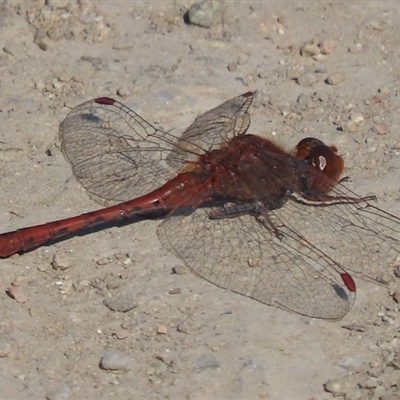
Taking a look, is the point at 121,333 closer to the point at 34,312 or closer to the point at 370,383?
the point at 34,312

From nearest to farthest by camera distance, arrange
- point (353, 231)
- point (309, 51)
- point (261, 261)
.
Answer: point (261, 261), point (353, 231), point (309, 51)

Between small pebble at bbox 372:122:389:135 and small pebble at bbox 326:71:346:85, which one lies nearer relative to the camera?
small pebble at bbox 372:122:389:135

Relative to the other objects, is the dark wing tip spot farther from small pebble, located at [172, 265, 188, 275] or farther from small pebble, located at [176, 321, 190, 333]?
small pebble, located at [176, 321, 190, 333]

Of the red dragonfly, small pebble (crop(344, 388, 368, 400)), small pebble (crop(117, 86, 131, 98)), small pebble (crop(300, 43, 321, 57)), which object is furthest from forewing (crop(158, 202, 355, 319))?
small pebble (crop(300, 43, 321, 57))

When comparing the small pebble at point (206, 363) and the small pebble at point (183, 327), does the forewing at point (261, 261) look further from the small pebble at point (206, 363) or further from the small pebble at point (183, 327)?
the small pebble at point (206, 363)

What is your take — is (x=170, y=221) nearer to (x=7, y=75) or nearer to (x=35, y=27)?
(x=7, y=75)

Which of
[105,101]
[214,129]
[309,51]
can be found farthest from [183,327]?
[309,51]
